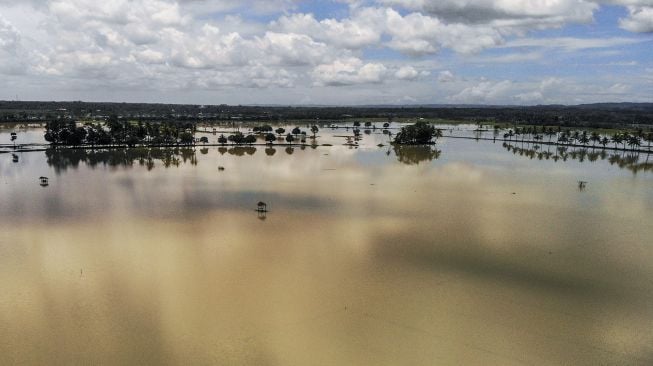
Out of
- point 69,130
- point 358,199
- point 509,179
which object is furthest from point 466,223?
point 69,130

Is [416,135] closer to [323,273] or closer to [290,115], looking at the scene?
[323,273]

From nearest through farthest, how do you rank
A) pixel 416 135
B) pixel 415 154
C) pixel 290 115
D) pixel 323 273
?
1. pixel 323 273
2. pixel 415 154
3. pixel 416 135
4. pixel 290 115

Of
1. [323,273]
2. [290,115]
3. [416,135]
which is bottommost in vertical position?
[323,273]

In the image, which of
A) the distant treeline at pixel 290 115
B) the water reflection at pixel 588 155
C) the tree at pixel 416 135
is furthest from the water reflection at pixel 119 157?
the distant treeline at pixel 290 115

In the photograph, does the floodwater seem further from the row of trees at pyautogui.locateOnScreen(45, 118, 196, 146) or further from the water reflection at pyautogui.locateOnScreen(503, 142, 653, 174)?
the row of trees at pyautogui.locateOnScreen(45, 118, 196, 146)

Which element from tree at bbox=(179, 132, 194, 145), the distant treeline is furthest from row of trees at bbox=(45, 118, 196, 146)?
the distant treeline

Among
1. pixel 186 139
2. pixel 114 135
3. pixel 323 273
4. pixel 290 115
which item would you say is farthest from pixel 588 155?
pixel 290 115
